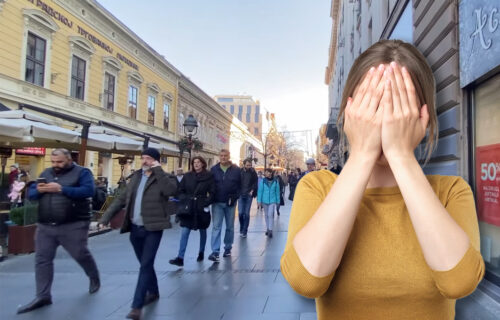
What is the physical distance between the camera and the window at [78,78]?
18766 millimetres

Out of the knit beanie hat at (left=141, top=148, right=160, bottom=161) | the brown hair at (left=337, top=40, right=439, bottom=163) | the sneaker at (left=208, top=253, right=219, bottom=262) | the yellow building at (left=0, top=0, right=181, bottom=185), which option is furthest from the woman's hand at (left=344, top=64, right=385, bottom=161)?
the yellow building at (left=0, top=0, right=181, bottom=185)

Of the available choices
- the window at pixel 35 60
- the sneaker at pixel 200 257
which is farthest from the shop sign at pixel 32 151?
the sneaker at pixel 200 257

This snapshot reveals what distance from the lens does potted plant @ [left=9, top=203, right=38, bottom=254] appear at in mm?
7086

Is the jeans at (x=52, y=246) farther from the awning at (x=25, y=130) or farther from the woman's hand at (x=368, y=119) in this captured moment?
the woman's hand at (x=368, y=119)

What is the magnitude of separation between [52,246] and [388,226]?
15.6 ft

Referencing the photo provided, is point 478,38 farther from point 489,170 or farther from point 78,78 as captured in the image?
point 78,78

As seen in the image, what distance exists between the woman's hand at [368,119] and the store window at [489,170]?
3.68 meters

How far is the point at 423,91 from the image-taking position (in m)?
0.95

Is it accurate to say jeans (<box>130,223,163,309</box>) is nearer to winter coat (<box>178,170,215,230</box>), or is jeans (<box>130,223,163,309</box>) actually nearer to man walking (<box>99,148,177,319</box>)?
man walking (<box>99,148,177,319</box>)

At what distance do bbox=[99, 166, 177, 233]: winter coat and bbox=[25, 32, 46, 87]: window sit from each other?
1426cm

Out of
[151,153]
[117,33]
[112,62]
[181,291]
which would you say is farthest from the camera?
[117,33]

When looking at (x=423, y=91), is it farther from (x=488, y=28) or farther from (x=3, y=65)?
(x=3, y=65)

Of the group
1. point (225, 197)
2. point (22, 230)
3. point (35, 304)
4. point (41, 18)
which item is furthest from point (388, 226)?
point (41, 18)

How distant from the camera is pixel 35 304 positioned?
4293 millimetres
